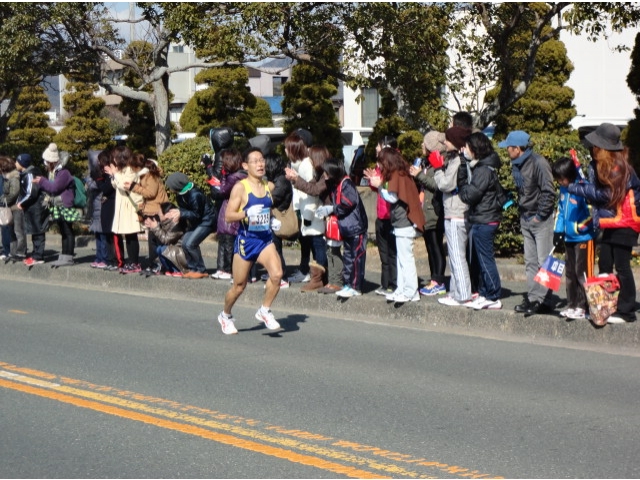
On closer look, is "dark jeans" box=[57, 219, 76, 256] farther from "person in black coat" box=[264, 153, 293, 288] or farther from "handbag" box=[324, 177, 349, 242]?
"handbag" box=[324, 177, 349, 242]

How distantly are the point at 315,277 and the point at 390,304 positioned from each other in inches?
52.3

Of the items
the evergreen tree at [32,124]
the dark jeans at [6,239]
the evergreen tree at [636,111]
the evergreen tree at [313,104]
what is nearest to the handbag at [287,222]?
the dark jeans at [6,239]

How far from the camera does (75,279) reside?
1586cm

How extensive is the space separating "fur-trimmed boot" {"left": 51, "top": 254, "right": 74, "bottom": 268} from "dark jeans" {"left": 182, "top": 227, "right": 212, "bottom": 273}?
269 cm

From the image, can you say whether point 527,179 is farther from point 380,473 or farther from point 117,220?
point 117,220

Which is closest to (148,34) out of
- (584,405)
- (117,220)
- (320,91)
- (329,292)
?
(320,91)

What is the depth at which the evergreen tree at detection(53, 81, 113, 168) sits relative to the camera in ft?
133

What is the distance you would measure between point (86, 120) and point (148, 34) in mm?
16836

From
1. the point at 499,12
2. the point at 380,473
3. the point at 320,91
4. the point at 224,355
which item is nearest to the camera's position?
the point at 380,473

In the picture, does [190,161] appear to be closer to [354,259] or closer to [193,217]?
[193,217]

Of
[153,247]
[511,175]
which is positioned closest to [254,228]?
[153,247]

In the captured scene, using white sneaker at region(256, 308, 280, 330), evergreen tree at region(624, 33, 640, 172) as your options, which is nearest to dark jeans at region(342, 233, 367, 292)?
white sneaker at region(256, 308, 280, 330)

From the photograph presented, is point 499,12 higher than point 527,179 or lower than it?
higher

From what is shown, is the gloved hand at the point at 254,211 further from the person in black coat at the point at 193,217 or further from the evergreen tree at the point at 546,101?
the evergreen tree at the point at 546,101
